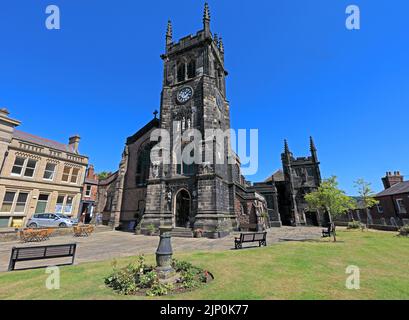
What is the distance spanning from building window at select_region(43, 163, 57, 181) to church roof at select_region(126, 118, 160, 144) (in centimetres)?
959

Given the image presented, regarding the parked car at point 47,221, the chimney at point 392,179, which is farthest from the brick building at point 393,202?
the parked car at point 47,221

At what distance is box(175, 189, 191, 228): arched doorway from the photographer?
20922mm

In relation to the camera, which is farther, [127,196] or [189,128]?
[127,196]

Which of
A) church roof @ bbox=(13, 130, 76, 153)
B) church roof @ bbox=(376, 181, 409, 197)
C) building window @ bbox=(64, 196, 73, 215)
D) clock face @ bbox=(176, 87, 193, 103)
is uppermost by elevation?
clock face @ bbox=(176, 87, 193, 103)

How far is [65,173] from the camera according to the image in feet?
85.8

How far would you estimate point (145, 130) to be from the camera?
27.9m

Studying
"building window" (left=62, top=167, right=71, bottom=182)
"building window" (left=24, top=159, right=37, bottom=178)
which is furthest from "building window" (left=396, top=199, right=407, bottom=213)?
"building window" (left=24, top=159, right=37, bottom=178)

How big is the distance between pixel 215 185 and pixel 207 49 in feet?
55.0

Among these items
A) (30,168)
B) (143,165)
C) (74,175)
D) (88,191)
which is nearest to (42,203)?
(30,168)

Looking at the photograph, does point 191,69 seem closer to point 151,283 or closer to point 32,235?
point 32,235

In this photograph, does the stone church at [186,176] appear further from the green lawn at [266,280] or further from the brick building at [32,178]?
the green lawn at [266,280]

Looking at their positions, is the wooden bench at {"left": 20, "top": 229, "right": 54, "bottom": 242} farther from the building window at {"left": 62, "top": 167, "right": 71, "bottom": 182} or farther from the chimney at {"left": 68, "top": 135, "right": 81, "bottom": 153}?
the chimney at {"left": 68, "top": 135, "right": 81, "bottom": 153}

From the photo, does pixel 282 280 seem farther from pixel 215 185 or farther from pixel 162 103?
pixel 162 103

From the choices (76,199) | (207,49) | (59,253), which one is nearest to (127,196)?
(76,199)
